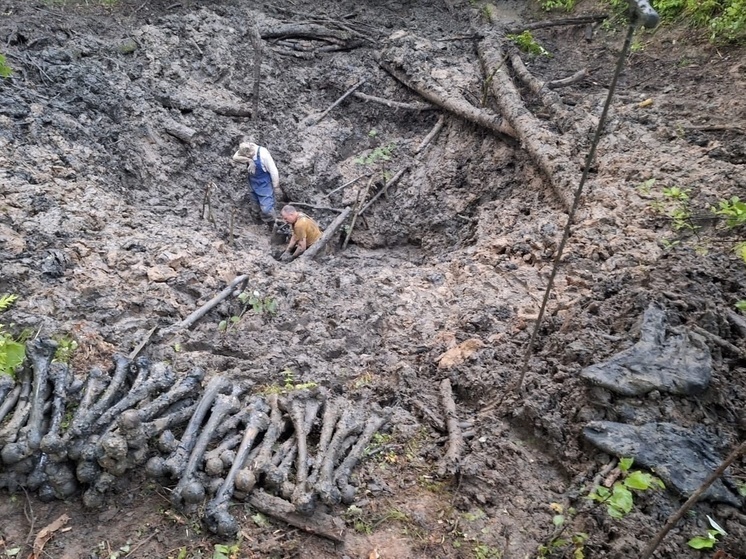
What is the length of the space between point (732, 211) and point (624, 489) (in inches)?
125

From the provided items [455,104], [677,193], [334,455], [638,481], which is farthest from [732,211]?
[455,104]

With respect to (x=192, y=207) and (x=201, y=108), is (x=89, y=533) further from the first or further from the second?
(x=201, y=108)

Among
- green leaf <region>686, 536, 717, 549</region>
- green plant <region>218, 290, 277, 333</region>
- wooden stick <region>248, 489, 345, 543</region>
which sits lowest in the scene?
wooden stick <region>248, 489, 345, 543</region>

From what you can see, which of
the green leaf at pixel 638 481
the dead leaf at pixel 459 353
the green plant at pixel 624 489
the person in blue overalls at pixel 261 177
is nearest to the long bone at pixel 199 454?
the dead leaf at pixel 459 353

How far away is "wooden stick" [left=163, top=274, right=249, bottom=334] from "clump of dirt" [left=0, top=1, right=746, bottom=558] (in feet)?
0.30

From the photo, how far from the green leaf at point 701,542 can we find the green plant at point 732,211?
10.2 ft

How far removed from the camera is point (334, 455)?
3.65m

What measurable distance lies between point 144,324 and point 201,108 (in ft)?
15.1

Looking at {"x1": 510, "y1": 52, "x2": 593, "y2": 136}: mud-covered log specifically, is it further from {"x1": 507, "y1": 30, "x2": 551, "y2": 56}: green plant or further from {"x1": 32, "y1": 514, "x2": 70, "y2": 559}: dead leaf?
{"x1": 32, "y1": 514, "x2": 70, "y2": 559}: dead leaf

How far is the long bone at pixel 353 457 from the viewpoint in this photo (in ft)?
11.3

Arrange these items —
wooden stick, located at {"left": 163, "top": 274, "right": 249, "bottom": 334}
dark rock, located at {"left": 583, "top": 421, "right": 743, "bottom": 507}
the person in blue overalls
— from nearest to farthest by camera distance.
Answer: dark rock, located at {"left": 583, "top": 421, "right": 743, "bottom": 507}, wooden stick, located at {"left": 163, "top": 274, "right": 249, "bottom": 334}, the person in blue overalls

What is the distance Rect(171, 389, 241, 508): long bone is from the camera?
3.25 metres

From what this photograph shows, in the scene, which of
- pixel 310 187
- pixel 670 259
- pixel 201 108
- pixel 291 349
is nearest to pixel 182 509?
pixel 291 349

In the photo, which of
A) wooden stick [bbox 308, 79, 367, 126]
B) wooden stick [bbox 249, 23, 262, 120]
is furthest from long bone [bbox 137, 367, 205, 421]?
wooden stick [bbox 308, 79, 367, 126]
